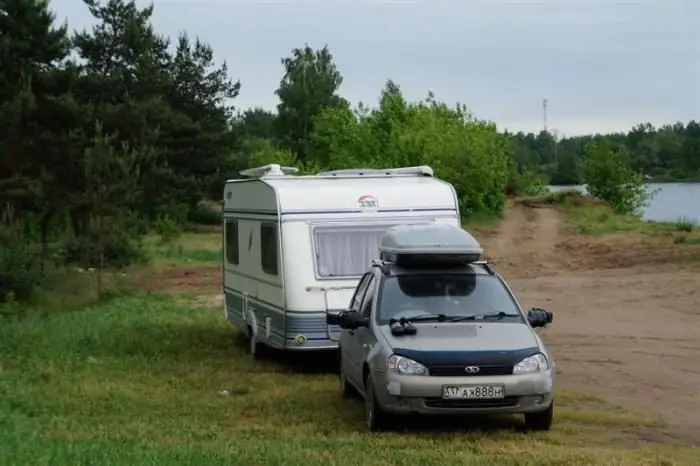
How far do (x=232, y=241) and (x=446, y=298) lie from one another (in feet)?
24.9

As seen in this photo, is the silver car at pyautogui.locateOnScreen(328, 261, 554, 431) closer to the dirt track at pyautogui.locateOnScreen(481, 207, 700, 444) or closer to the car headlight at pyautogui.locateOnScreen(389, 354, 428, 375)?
the car headlight at pyautogui.locateOnScreen(389, 354, 428, 375)

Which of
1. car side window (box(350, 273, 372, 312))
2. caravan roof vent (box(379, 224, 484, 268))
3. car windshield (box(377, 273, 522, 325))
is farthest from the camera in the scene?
car side window (box(350, 273, 372, 312))

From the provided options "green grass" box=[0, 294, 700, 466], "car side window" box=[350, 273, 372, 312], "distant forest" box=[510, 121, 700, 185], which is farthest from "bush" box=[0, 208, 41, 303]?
"distant forest" box=[510, 121, 700, 185]

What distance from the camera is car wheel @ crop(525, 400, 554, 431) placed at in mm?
9805

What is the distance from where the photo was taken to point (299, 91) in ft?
266

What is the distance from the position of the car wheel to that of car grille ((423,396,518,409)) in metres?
0.42

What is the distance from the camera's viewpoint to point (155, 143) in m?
46.6

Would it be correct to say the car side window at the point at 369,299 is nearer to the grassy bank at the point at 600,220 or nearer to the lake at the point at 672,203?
the grassy bank at the point at 600,220

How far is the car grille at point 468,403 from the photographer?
370 inches

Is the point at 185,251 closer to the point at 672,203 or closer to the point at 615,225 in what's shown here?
the point at 615,225

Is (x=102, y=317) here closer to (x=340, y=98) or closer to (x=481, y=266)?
(x=481, y=266)

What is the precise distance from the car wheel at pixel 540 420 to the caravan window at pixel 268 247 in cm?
524

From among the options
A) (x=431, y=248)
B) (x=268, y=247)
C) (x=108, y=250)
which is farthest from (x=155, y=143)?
(x=431, y=248)

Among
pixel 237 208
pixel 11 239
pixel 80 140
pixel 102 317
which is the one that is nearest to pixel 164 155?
pixel 80 140
